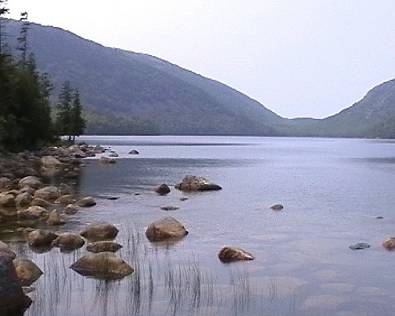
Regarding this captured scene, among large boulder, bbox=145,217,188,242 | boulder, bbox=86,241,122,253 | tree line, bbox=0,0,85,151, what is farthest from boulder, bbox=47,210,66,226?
tree line, bbox=0,0,85,151

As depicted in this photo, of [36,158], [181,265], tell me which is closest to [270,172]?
[36,158]

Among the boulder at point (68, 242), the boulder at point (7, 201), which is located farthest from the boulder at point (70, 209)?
the boulder at point (68, 242)

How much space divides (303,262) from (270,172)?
167 feet

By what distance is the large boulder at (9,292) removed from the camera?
14242 millimetres

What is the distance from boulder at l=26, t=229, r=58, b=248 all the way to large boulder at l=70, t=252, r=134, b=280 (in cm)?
402

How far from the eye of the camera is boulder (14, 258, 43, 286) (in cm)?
1731

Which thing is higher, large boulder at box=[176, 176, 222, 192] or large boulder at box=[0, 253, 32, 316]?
large boulder at box=[0, 253, 32, 316]

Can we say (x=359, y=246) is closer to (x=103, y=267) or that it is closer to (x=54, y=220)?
(x=103, y=267)

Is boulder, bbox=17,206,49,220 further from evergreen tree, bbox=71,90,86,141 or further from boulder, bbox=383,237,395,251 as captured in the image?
evergreen tree, bbox=71,90,86,141

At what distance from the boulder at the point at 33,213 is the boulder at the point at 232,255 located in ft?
39.9

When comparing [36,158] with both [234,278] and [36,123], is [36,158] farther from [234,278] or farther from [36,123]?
[234,278]

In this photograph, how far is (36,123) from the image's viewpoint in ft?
250

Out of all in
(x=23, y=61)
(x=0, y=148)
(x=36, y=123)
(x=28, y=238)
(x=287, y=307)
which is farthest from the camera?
(x=23, y=61)

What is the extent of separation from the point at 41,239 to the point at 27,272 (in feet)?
18.0
